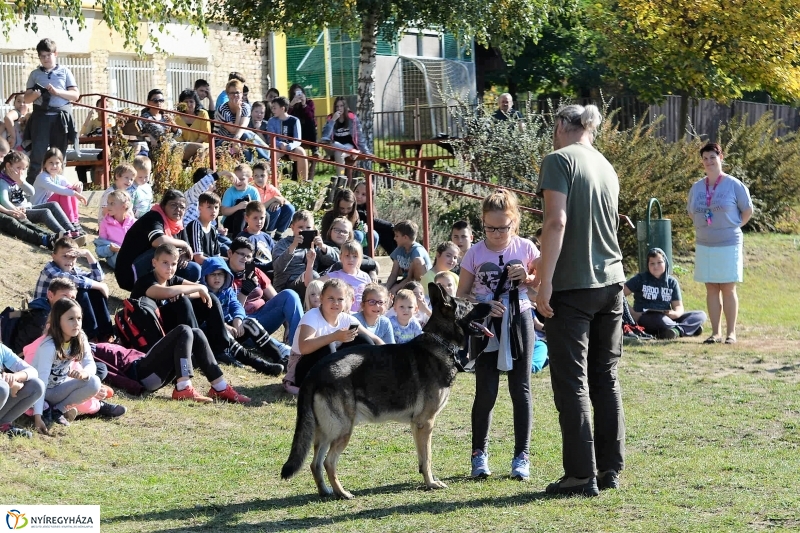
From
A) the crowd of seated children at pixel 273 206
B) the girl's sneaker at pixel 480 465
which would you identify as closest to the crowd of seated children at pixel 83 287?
the crowd of seated children at pixel 273 206

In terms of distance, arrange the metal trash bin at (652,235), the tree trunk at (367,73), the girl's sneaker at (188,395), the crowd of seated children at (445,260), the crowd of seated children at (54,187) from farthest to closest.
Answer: the tree trunk at (367,73), the metal trash bin at (652,235), the crowd of seated children at (54,187), the crowd of seated children at (445,260), the girl's sneaker at (188,395)

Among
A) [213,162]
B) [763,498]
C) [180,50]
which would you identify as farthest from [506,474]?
[180,50]

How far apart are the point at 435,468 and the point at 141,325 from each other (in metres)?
3.37

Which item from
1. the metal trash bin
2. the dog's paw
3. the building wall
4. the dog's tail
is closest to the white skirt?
the metal trash bin

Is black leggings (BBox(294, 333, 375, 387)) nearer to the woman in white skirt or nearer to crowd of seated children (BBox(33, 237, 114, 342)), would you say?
crowd of seated children (BBox(33, 237, 114, 342))

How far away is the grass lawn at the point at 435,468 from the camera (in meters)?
6.47

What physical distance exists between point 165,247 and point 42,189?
3744 millimetres

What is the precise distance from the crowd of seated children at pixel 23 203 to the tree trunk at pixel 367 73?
11.7 m

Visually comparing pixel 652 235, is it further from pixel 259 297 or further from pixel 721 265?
pixel 259 297

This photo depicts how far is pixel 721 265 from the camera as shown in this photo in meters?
13.5

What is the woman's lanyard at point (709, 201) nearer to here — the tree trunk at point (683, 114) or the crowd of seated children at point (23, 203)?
the crowd of seated children at point (23, 203)

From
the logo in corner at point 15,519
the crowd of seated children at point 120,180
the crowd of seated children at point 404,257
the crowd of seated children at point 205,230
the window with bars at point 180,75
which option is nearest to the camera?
the logo in corner at point 15,519

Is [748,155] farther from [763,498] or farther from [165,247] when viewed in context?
[763,498]

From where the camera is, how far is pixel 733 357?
12.7 m
